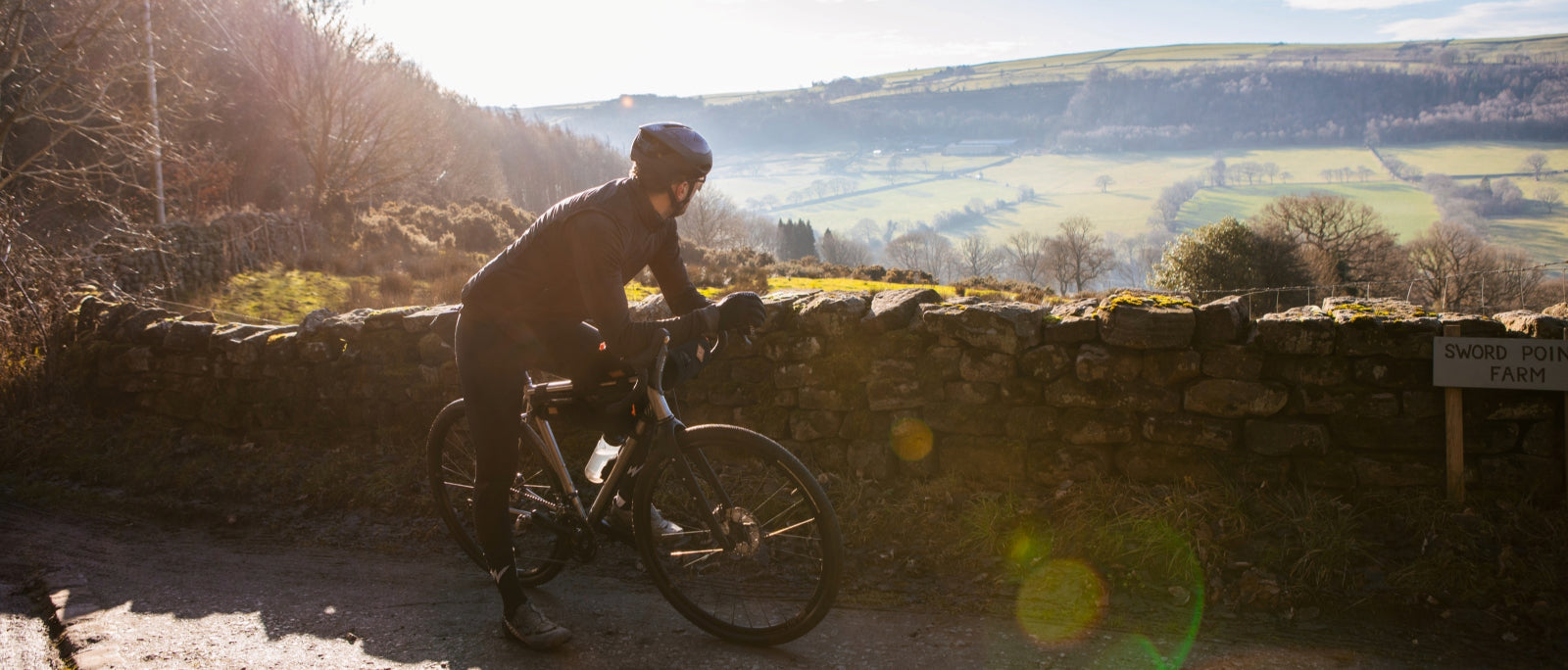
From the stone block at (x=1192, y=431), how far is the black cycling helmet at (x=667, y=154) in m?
3.11

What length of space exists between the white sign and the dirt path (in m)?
1.44

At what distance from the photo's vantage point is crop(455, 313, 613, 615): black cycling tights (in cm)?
368

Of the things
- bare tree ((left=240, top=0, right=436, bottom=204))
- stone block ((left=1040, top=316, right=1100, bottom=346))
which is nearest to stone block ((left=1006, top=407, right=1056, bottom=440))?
stone block ((left=1040, top=316, right=1100, bottom=346))

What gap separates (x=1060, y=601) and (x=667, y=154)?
2.82 metres

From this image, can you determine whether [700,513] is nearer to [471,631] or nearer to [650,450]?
[650,450]

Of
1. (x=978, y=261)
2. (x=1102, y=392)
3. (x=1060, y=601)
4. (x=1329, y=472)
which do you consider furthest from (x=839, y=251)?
(x=1060, y=601)

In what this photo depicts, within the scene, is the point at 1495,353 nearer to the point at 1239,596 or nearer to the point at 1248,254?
the point at 1239,596

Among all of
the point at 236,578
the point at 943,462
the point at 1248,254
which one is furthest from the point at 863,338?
the point at 1248,254

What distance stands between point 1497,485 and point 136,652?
21.5 ft

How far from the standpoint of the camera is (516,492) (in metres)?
4.35

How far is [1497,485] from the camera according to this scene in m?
4.39

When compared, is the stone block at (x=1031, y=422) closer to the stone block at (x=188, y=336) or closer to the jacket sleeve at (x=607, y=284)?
the jacket sleeve at (x=607, y=284)

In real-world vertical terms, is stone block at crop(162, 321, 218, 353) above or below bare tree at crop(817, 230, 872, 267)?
above

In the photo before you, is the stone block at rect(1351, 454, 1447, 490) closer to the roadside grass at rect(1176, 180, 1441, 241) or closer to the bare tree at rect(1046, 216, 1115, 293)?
the bare tree at rect(1046, 216, 1115, 293)
